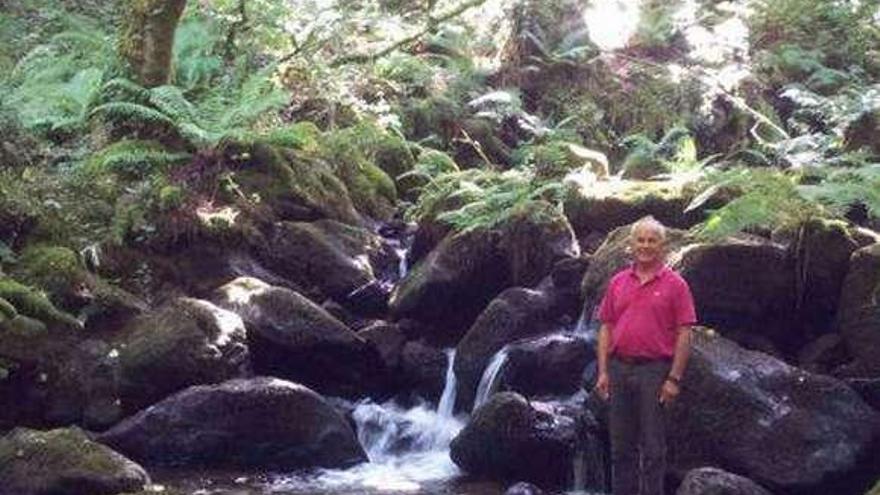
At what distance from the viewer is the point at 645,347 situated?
6430 millimetres

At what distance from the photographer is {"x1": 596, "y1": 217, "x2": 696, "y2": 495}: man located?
639 cm

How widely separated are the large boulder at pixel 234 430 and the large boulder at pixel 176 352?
0.30 metres

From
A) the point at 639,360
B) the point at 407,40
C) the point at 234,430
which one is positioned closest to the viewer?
the point at 639,360

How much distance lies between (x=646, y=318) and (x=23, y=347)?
544 centimetres

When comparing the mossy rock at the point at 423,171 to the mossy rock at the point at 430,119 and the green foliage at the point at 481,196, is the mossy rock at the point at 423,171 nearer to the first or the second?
the green foliage at the point at 481,196

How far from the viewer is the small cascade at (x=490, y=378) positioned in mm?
9562

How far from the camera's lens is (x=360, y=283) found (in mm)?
11539

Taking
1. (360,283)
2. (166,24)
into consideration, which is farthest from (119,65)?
(360,283)

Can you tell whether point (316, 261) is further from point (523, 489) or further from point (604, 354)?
point (604, 354)

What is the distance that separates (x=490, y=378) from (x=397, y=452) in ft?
3.58

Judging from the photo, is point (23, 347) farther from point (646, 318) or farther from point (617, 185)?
point (617, 185)

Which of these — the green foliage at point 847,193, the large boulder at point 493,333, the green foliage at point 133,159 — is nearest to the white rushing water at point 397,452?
the large boulder at point 493,333

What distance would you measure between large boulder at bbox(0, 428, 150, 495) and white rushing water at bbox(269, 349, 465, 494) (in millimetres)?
1219

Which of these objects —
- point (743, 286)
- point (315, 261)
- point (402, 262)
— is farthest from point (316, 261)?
point (743, 286)
